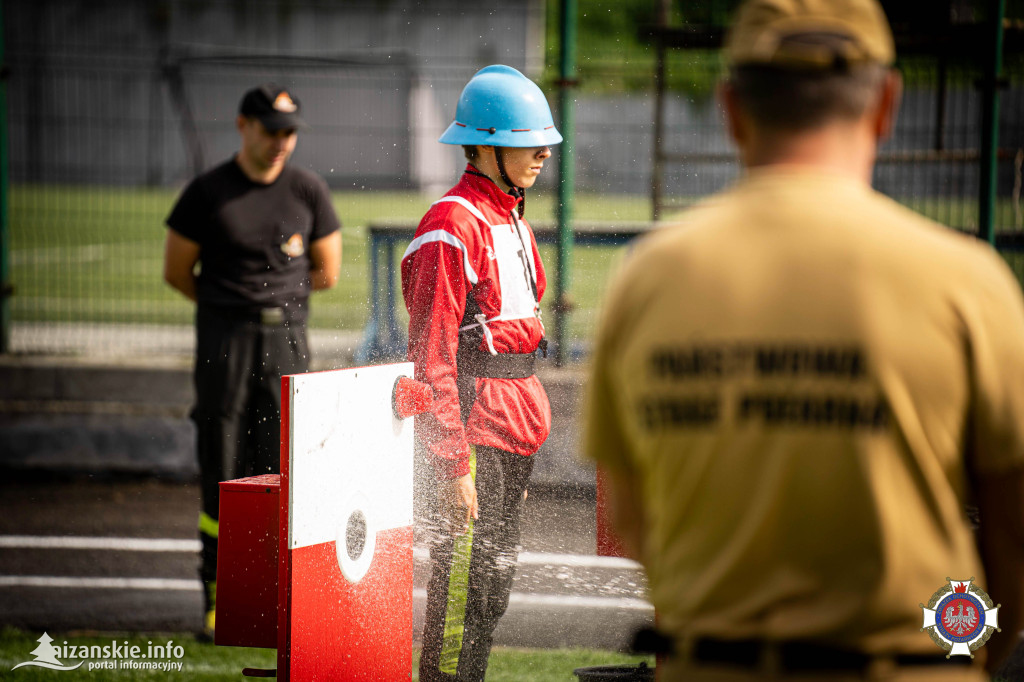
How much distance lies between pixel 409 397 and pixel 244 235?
1667 millimetres

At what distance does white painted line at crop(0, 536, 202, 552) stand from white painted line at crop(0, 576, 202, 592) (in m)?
0.43

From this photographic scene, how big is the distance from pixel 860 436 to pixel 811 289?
0.57 feet

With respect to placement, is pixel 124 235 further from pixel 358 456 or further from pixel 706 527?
pixel 706 527

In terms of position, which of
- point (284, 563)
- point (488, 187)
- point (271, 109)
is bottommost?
point (284, 563)

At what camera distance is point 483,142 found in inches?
132

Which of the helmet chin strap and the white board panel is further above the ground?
the helmet chin strap

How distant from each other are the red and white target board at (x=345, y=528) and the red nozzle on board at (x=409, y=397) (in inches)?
0.7

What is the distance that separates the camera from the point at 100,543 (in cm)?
552

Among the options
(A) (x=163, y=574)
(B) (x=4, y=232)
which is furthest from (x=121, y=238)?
(A) (x=163, y=574)

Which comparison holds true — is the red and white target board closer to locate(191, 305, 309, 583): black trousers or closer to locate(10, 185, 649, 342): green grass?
locate(191, 305, 309, 583): black trousers

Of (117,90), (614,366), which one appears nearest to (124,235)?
(117,90)

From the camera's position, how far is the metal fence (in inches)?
273

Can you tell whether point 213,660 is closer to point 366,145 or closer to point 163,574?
point 163,574

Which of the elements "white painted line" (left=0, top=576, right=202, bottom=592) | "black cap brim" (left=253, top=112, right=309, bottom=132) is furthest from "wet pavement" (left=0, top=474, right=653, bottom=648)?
"black cap brim" (left=253, top=112, right=309, bottom=132)
